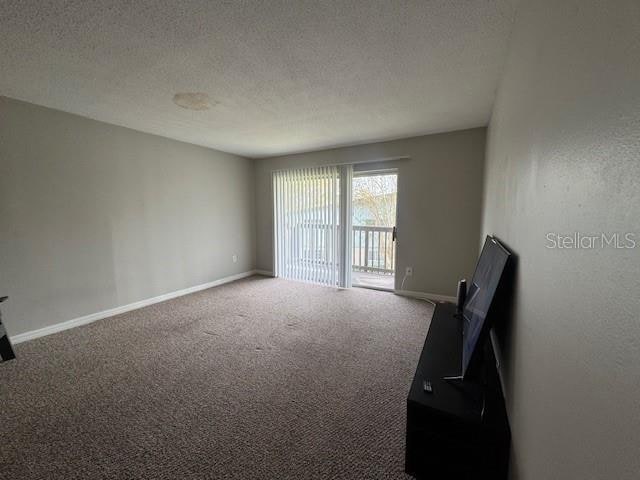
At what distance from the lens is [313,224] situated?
4504mm

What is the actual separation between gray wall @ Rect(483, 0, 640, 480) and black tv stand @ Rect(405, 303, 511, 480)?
0.32ft

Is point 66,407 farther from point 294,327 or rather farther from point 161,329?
point 294,327

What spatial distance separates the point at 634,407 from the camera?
383 mm

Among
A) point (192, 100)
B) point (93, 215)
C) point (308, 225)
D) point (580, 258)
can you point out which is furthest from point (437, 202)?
point (93, 215)

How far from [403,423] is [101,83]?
3.26 meters

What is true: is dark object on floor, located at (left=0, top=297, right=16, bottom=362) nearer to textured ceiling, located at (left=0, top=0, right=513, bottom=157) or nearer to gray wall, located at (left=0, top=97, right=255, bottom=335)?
gray wall, located at (left=0, top=97, right=255, bottom=335)

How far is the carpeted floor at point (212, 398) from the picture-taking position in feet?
4.42

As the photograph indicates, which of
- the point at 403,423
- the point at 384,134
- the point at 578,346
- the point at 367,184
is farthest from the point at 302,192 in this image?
the point at 578,346

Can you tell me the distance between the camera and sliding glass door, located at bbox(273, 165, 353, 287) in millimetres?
4211
